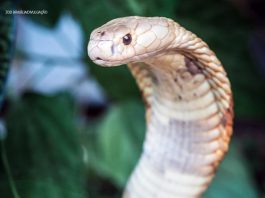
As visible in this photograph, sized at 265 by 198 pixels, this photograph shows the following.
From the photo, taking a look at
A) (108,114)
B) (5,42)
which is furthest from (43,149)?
(108,114)

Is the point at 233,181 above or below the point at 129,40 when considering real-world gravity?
below

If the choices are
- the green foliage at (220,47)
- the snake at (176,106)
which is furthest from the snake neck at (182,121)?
the green foliage at (220,47)

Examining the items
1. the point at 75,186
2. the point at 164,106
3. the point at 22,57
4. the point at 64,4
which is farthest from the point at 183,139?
the point at 22,57

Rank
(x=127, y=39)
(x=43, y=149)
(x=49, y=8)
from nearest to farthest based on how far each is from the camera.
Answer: (x=127, y=39) < (x=43, y=149) < (x=49, y=8)

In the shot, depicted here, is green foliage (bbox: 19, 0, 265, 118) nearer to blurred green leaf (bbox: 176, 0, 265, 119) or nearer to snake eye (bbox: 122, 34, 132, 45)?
blurred green leaf (bbox: 176, 0, 265, 119)

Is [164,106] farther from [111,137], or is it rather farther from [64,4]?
[111,137]

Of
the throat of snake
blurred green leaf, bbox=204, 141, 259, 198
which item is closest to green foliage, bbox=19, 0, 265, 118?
blurred green leaf, bbox=204, 141, 259, 198

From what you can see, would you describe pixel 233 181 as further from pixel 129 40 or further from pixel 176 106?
pixel 129 40
